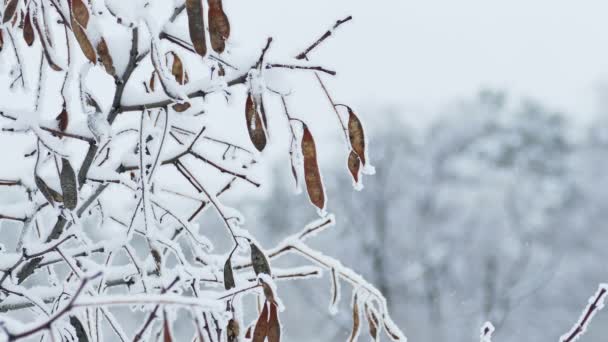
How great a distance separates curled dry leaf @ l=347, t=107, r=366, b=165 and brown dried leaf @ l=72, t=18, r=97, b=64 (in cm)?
33

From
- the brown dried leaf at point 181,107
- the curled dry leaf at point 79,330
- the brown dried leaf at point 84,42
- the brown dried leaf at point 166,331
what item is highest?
the brown dried leaf at point 181,107

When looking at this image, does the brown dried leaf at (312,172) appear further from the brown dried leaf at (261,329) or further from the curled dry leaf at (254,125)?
the brown dried leaf at (261,329)

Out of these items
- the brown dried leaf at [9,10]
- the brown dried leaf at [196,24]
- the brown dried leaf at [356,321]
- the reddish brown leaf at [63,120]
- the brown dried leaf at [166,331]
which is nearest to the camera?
the brown dried leaf at [166,331]

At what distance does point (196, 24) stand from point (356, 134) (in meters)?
0.27

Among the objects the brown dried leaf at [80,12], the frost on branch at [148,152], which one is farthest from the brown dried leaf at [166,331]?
the brown dried leaf at [80,12]

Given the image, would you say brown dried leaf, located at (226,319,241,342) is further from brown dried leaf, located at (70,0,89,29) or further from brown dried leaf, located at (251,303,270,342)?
brown dried leaf, located at (70,0,89,29)

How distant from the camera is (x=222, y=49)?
0.84m

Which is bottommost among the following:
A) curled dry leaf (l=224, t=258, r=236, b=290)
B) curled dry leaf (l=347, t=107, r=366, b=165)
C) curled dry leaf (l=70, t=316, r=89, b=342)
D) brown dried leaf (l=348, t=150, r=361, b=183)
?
curled dry leaf (l=70, t=316, r=89, b=342)

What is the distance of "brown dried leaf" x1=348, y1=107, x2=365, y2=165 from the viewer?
96cm

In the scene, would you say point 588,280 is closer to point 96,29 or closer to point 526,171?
point 526,171

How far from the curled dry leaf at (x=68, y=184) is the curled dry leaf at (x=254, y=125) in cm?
24

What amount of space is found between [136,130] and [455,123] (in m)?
16.8

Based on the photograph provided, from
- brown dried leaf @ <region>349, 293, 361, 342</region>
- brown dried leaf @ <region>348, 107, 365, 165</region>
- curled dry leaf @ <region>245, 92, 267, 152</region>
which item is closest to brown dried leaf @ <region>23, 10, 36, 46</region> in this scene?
curled dry leaf @ <region>245, 92, 267, 152</region>

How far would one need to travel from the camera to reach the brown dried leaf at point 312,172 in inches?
36.9
